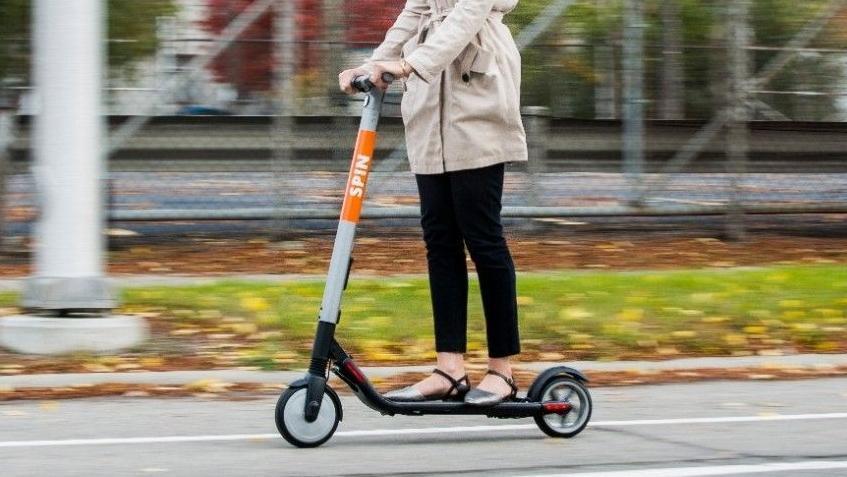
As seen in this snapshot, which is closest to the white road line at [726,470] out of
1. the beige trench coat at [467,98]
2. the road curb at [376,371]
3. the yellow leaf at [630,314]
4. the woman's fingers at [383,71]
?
the beige trench coat at [467,98]

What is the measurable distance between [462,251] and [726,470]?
1.24m

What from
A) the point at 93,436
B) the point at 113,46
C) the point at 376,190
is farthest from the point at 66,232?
the point at 376,190

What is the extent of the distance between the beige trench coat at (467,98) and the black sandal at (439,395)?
2.42 ft

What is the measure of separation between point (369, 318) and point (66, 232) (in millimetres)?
1721

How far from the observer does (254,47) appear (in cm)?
1099

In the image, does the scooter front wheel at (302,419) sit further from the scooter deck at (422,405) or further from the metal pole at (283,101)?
the metal pole at (283,101)

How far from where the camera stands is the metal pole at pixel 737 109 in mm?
11734

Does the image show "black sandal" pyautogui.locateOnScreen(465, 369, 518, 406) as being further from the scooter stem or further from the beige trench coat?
the beige trench coat

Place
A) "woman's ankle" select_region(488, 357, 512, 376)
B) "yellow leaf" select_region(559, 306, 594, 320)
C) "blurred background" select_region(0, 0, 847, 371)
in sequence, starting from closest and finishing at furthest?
"woman's ankle" select_region(488, 357, 512, 376) → "yellow leaf" select_region(559, 306, 594, 320) → "blurred background" select_region(0, 0, 847, 371)

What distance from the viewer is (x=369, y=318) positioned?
814 centimetres

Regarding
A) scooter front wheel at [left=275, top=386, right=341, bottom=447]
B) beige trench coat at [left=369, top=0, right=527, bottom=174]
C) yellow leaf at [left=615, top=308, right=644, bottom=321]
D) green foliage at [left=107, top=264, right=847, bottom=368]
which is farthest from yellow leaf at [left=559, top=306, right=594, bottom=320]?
scooter front wheel at [left=275, top=386, right=341, bottom=447]

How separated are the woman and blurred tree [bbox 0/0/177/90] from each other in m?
5.03

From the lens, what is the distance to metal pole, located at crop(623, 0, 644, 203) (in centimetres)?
1184

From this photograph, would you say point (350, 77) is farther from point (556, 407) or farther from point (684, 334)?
point (684, 334)
